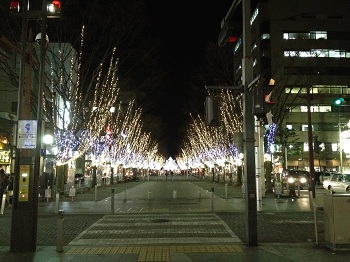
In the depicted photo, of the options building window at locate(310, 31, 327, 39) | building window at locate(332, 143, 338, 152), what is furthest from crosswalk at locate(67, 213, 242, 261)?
building window at locate(332, 143, 338, 152)

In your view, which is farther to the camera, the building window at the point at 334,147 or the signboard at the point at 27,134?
the building window at the point at 334,147

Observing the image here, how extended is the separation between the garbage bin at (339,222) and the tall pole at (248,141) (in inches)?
72.6

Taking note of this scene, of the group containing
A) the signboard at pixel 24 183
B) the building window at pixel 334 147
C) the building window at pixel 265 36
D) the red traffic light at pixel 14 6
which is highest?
the building window at pixel 265 36

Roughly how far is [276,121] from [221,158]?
24823 mm

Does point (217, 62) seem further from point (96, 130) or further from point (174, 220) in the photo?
point (174, 220)

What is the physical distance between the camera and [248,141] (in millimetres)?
11156

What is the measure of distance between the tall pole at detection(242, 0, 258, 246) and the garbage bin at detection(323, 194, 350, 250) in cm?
185

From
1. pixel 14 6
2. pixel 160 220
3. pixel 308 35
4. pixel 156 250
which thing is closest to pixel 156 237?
pixel 156 250

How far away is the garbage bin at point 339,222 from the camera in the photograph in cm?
1027

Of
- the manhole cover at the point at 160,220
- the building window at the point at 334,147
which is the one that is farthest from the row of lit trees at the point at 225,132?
the building window at the point at 334,147

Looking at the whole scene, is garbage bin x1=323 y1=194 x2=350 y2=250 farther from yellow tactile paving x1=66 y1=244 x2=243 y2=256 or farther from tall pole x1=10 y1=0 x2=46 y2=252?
tall pole x1=10 y1=0 x2=46 y2=252

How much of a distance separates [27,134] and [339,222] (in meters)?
8.03

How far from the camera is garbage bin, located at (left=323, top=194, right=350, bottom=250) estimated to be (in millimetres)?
10266

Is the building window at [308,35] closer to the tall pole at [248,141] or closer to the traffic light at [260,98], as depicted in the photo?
the tall pole at [248,141]
